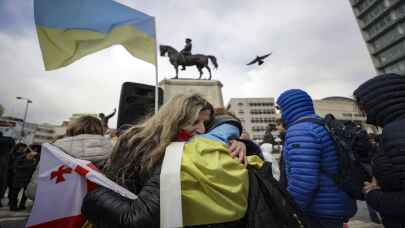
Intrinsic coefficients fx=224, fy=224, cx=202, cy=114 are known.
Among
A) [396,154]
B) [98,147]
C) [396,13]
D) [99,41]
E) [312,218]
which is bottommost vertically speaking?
[312,218]

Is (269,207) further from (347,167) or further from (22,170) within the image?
(22,170)

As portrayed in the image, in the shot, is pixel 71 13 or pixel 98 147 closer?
pixel 98 147

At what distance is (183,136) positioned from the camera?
1125mm

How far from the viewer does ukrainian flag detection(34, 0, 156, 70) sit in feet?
10.1

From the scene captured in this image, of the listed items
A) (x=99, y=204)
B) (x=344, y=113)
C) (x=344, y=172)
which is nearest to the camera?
(x=99, y=204)

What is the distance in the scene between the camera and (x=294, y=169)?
Answer: 162 cm

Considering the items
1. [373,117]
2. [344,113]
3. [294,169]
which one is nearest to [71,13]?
[294,169]

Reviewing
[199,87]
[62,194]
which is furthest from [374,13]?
[62,194]

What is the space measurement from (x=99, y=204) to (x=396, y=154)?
4.81 feet

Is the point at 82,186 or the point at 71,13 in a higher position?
Result: the point at 71,13

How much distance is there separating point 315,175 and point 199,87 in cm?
1090

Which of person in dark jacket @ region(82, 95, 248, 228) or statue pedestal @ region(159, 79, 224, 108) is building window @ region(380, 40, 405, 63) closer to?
statue pedestal @ region(159, 79, 224, 108)

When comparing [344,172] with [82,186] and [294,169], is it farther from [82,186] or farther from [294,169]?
[82,186]

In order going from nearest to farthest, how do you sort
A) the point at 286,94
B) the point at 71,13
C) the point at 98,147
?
the point at 98,147
the point at 286,94
the point at 71,13
